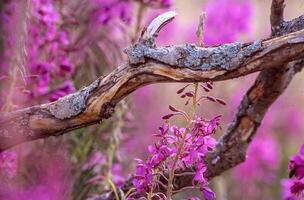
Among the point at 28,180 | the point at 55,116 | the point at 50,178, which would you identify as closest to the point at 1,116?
the point at 55,116

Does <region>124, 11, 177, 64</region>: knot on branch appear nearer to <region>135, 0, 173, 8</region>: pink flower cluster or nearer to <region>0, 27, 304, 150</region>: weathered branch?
<region>0, 27, 304, 150</region>: weathered branch

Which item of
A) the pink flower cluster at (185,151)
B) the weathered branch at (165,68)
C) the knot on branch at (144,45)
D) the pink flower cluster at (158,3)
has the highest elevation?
the pink flower cluster at (158,3)

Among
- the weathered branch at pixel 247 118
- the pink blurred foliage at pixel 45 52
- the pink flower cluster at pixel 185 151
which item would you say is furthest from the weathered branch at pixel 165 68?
the pink blurred foliage at pixel 45 52

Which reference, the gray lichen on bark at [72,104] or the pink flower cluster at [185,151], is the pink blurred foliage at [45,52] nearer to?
the gray lichen on bark at [72,104]

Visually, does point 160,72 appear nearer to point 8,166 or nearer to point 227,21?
point 8,166

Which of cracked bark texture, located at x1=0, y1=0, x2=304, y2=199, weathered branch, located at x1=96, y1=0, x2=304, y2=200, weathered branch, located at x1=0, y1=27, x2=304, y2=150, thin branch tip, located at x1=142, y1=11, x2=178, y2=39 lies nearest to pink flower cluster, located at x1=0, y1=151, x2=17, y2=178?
cracked bark texture, located at x1=0, y1=0, x2=304, y2=199
